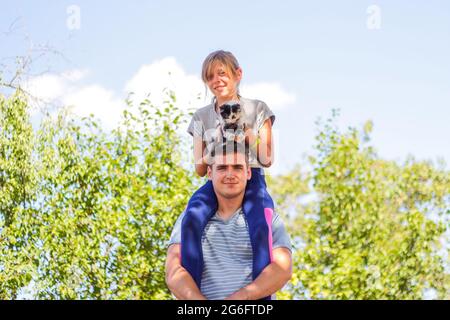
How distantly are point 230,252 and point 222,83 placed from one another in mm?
1048

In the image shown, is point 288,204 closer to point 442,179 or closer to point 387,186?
point 442,179

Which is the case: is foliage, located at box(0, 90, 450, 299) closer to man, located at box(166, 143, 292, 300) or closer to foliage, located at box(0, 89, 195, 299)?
foliage, located at box(0, 89, 195, 299)

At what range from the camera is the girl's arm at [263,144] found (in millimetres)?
3805

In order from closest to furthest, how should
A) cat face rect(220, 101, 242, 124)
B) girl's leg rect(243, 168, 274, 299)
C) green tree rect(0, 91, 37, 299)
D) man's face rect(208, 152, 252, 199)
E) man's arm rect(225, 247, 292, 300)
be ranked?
man's arm rect(225, 247, 292, 300) → girl's leg rect(243, 168, 274, 299) → man's face rect(208, 152, 252, 199) → cat face rect(220, 101, 242, 124) → green tree rect(0, 91, 37, 299)

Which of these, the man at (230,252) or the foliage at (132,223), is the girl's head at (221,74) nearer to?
the man at (230,252)

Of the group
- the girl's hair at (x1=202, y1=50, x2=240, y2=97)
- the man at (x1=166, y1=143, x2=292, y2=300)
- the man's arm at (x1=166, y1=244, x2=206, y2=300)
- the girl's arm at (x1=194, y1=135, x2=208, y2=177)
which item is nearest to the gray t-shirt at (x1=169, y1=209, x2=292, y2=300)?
the man at (x1=166, y1=143, x2=292, y2=300)

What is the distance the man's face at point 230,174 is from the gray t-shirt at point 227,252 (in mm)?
154

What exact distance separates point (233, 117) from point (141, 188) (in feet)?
32.1

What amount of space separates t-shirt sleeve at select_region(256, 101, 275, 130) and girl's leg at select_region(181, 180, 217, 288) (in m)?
0.55

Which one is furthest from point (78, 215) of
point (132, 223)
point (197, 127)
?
point (197, 127)

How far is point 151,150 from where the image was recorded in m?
13.9

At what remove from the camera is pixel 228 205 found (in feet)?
12.1

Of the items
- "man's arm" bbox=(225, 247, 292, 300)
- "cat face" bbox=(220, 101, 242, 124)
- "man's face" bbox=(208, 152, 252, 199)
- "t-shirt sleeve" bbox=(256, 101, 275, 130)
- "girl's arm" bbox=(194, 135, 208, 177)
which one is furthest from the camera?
"t-shirt sleeve" bbox=(256, 101, 275, 130)

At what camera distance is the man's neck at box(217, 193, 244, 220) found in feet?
12.1
